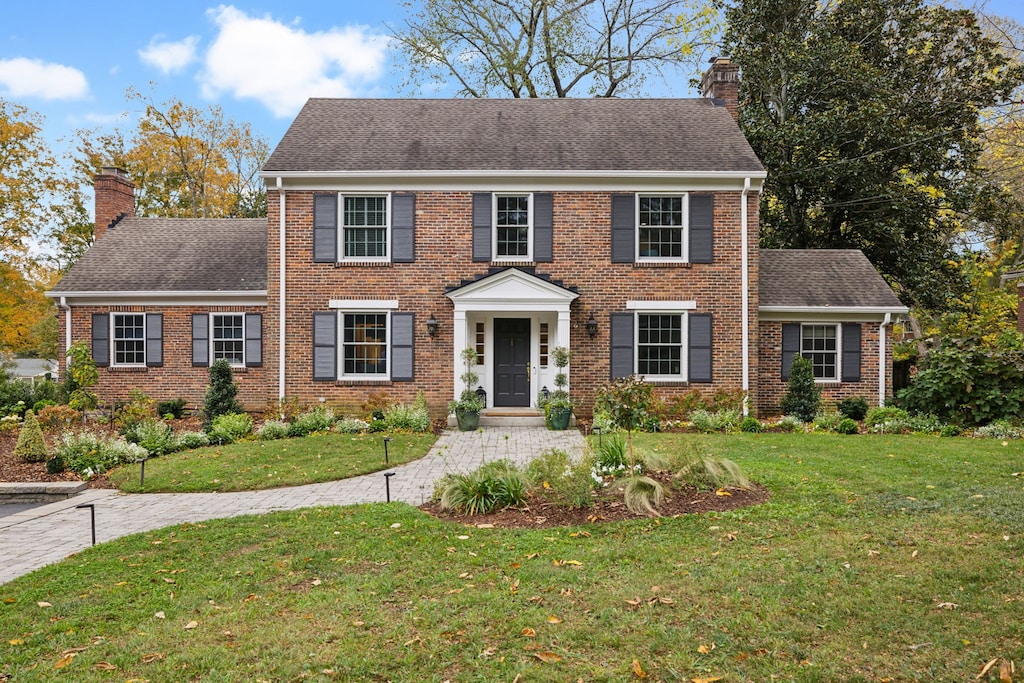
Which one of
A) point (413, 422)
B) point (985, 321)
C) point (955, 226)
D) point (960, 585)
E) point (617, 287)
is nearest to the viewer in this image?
point (960, 585)

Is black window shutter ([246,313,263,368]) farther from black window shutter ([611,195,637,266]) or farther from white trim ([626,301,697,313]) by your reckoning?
white trim ([626,301,697,313])

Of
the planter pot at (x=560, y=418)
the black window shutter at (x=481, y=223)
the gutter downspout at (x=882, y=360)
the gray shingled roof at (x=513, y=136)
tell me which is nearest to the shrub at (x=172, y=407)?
the gray shingled roof at (x=513, y=136)

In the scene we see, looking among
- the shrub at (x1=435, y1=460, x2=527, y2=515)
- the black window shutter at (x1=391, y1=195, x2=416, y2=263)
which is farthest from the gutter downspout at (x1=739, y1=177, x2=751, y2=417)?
the shrub at (x1=435, y1=460, x2=527, y2=515)

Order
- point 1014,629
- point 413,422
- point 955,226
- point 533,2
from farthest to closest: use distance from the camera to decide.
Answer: point 533,2, point 955,226, point 413,422, point 1014,629

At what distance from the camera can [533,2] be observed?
25.5m

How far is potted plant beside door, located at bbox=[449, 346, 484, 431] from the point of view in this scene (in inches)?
554

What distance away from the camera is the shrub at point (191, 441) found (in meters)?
12.0

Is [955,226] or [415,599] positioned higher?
[955,226]

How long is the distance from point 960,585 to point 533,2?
84.5 ft

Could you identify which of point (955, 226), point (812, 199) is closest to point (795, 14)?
point (812, 199)

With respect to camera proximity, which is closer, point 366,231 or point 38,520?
point 38,520

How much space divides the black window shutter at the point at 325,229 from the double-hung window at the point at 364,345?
1.44 meters

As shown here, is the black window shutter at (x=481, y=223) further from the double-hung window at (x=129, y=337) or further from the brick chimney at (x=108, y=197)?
the brick chimney at (x=108, y=197)

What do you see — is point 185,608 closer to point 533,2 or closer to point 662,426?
point 662,426
